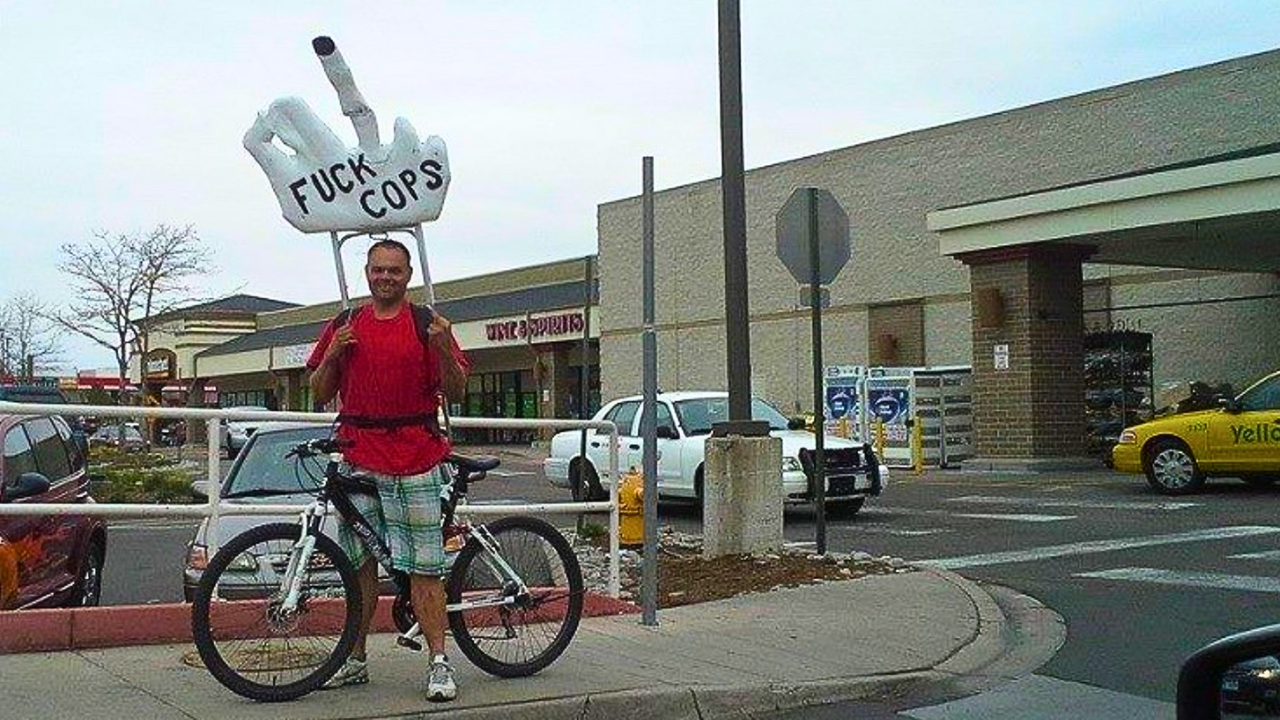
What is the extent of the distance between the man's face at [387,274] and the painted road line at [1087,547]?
7.26 meters

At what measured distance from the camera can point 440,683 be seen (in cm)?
648

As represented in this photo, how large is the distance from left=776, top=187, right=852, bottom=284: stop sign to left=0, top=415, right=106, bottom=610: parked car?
18.3ft

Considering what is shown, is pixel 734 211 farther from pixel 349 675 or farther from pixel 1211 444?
pixel 1211 444

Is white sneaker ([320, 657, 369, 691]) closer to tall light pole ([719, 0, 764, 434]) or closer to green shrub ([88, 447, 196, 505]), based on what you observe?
tall light pole ([719, 0, 764, 434])

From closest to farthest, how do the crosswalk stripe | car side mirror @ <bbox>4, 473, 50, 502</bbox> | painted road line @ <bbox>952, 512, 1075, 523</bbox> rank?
the crosswalk stripe, car side mirror @ <bbox>4, 473, 50, 502</bbox>, painted road line @ <bbox>952, 512, 1075, 523</bbox>

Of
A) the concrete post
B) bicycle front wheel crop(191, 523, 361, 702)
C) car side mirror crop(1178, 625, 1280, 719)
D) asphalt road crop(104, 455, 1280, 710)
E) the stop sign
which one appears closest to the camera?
car side mirror crop(1178, 625, 1280, 719)

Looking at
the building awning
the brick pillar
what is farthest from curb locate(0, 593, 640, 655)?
the brick pillar

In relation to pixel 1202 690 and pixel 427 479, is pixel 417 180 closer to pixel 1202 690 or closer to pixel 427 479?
pixel 427 479

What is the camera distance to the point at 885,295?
119ft

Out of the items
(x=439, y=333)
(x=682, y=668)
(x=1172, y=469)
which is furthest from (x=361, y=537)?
(x=1172, y=469)

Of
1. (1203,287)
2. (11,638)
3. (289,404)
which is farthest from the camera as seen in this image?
(289,404)

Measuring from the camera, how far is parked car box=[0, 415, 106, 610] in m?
8.08

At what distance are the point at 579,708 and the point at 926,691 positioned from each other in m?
2.08

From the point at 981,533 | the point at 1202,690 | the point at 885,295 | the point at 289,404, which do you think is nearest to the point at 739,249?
the point at 981,533
